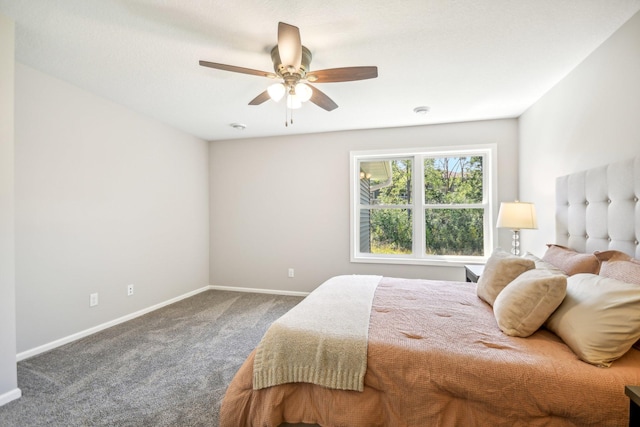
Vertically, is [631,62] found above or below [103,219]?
above

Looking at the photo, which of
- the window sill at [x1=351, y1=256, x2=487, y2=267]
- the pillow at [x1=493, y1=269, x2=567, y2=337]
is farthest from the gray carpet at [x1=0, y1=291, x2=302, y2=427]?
the pillow at [x1=493, y1=269, x2=567, y2=337]

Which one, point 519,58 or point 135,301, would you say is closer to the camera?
point 519,58

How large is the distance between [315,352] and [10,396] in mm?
2028

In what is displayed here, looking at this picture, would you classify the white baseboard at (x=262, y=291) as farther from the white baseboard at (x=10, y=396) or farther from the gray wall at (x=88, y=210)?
the white baseboard at (x=10, y=396)

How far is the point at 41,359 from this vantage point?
7.35 feet

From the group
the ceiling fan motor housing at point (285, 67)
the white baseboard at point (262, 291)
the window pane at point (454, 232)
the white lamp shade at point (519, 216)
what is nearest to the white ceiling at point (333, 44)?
the ceiling fan motor housing at point (285, 67)

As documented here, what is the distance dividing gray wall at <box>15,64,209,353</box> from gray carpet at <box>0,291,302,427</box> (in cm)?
36

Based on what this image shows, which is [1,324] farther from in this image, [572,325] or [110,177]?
[572,325]

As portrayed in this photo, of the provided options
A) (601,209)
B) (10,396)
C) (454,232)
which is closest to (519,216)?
(601,209)

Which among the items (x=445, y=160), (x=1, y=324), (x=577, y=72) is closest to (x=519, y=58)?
(x=577, y=72)

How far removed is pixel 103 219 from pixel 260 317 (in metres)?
1.94

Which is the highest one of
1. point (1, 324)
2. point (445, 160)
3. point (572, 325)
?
point (445, 160)

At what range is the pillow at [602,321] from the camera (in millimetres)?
1112

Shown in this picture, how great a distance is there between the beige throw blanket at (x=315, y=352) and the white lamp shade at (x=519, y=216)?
6.34 feet
